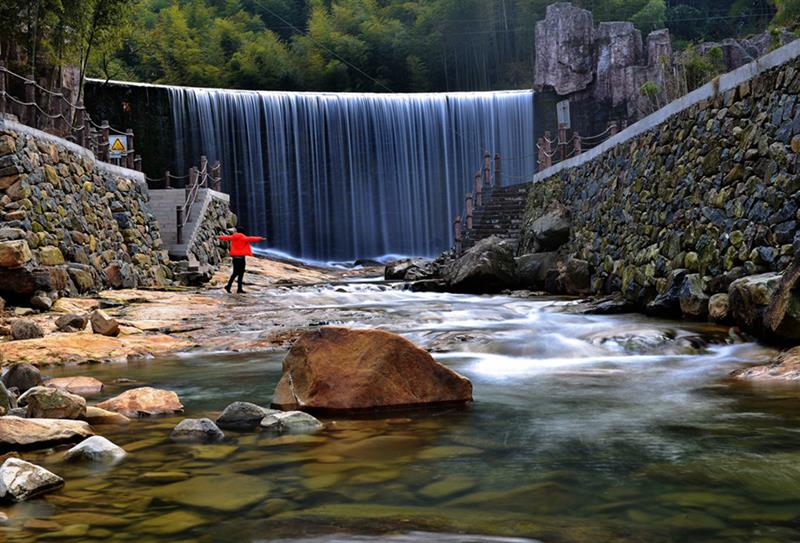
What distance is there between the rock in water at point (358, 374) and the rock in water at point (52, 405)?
50.0 inches

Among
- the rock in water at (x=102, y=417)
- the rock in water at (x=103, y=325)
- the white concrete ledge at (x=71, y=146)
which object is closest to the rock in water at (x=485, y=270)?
the white concrete ledge at (x=71, y=146)

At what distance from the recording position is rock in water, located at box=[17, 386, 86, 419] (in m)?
4.73

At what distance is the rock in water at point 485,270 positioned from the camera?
16.9 meters

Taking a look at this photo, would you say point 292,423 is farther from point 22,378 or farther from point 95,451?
point 22,378

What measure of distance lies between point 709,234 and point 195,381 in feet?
23.0

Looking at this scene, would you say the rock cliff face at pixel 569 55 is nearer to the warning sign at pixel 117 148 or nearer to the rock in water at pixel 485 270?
the rock in water at pixel 485 270

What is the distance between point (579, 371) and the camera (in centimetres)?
718

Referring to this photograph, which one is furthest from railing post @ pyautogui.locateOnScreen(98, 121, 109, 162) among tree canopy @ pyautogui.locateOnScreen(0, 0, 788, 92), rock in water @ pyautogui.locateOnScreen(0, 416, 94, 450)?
tree canopy @ pyautogui.locateOnScreen(0, 0, 788, 92)

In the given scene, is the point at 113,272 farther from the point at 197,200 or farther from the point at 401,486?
the point at 401,486

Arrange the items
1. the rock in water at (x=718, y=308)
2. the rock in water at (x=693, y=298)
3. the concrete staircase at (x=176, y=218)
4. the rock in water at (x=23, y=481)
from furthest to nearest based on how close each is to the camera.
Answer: the concrete staircase at (x=176, y=218) → the rock in water at (x=693, y=298) → the rock in water at (x=718, y=308) → the rock in water at (x=23, y=481)

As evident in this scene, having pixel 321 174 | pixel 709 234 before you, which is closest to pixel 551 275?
pixel 709 234

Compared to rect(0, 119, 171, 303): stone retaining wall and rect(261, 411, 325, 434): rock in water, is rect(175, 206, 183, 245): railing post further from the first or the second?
rect(261, 411, 325, 434): rock in water

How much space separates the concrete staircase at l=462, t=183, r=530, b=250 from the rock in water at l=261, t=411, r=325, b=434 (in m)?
17.1

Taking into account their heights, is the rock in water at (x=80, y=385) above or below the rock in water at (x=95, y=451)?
below
